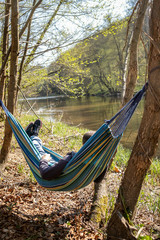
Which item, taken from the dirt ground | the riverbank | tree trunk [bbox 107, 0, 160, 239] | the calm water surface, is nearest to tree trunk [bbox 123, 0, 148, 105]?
tree trunk [bbox 107, 0, 160, 239]

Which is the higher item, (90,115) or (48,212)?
(90,115)

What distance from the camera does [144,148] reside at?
54.9 inches

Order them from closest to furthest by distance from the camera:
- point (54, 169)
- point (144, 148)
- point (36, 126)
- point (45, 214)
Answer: point (144, 148) → point (54, 169) → point (45, 214) → point (36, 126)

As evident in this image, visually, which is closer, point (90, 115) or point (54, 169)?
point (54, 169)

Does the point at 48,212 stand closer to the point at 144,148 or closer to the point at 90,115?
the point at 144,148

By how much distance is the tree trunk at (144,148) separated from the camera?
1.30 metres

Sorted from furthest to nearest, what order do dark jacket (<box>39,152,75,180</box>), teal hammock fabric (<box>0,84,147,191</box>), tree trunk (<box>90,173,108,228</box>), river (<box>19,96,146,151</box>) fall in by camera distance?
1. river (<box>19,96,146,151</box>)
2. tree trunk (<box>90,173,108,228</box>)
3. dark jacket (<box>39,152,75,180</box>)
4. teal hammock fabric (<box>0,84,147,191</box>)

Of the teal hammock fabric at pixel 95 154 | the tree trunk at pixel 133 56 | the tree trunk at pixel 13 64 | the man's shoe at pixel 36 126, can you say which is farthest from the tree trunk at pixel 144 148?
the tree trunk at pixel 13 64

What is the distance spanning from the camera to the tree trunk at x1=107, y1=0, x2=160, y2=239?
130cm

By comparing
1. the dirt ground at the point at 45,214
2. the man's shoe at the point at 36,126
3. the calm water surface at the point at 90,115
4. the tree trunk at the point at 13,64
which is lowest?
the dirt ground at the point at 45,214

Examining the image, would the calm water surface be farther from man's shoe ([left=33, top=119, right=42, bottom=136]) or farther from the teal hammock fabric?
the teal hammock fabric

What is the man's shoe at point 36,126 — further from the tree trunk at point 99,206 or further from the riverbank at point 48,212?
the tree trunk at point 99,206

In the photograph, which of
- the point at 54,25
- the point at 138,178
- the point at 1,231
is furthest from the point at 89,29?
the point at 1,231

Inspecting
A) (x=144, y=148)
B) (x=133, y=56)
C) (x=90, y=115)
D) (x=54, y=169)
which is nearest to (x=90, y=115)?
(x=90, y=115)
